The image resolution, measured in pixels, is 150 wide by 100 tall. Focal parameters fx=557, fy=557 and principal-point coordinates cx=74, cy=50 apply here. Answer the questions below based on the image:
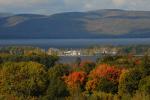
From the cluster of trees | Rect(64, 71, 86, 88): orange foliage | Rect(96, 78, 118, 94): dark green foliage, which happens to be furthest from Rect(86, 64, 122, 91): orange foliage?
Rect(64, 71, 86, 88): orange foliage

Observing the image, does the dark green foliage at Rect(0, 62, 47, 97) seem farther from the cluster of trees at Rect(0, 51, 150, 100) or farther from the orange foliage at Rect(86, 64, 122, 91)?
the orange foliage at Rect(86, 64, 122, 91)

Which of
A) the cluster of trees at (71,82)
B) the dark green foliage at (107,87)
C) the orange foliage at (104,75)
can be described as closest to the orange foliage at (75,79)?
the cluster of trees at (71,82)

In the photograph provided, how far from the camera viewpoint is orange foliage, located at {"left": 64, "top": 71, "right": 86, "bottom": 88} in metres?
39.8

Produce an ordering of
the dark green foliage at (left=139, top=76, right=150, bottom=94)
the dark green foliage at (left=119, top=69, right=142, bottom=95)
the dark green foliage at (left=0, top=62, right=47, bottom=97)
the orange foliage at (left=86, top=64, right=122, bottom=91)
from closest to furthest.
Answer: the dark green foliage at (left=139, top=76, right=150, bottom=94) → the dark green foliage at (left=0, top=62, right=47, bottom=97) → the dark green foliage at (left=119, top=69, right=142, bottom=95) → the orange foliage at (left=86, top=64, right=122, bottom=91)

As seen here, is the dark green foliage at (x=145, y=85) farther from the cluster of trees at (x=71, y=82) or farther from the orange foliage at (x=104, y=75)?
the orange foliage at (x=104, y=75)

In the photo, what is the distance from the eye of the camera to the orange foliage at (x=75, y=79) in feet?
130

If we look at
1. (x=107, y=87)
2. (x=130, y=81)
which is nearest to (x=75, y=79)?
(x=107, y=87)

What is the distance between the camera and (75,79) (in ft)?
132

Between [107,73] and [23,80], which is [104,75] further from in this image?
[23,80]

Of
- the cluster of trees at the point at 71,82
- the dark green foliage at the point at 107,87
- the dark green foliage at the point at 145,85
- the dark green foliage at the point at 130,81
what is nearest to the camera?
the cluster of trees at the point at 71,82

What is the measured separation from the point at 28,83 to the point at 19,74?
219 centimetres

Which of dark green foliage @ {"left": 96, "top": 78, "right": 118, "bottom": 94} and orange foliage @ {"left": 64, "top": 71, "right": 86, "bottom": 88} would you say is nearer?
dark green foliage @ {"left": 96, "top": 78, "right": 118, "bottom": 94}

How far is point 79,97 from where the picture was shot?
26688 millimetres

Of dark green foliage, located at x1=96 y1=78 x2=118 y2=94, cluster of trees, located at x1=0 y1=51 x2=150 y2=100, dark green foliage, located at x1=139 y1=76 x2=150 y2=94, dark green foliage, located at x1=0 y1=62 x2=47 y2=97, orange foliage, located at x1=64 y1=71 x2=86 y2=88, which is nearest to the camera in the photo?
cluster of trees, located at x1=0 y1=51 x2=150 y2=100
